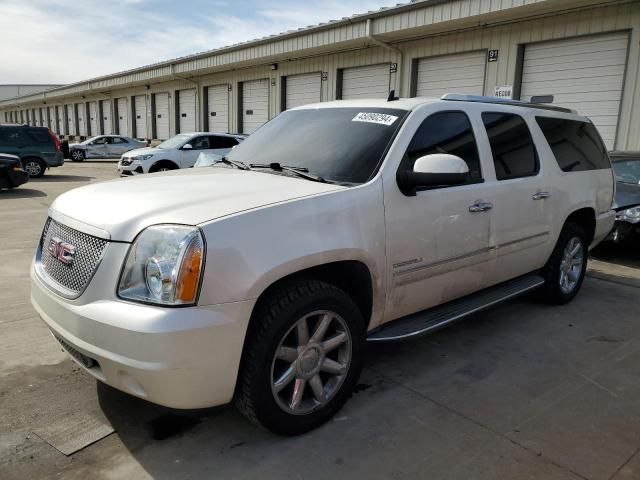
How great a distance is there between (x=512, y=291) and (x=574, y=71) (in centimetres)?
876

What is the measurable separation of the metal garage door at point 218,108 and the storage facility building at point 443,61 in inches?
1.7

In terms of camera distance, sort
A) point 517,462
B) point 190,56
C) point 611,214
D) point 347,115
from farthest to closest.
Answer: point 190,56, point 611,214, point 347,115, point 517,462

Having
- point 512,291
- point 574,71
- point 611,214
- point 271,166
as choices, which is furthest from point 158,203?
point 574,71

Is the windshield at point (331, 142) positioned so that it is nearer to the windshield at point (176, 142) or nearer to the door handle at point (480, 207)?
the door handle at point (480, 207)

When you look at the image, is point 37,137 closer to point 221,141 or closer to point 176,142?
point 176,142

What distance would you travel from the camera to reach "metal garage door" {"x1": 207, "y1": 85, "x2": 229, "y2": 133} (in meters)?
22.3

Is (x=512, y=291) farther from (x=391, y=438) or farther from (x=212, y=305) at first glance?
(x=212, y=305)

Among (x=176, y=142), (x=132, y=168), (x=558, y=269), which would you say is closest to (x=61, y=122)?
(x=176, y=142)

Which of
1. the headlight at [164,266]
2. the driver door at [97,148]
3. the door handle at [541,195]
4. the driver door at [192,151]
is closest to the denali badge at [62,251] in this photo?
the headlight at [164,266]

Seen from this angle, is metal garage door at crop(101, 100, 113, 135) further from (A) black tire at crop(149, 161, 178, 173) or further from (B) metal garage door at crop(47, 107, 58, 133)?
(A) black tire at crop(149, 161, 178, 173)

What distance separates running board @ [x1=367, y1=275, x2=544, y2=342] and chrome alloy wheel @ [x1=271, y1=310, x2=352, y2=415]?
325mm

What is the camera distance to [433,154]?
3.36m

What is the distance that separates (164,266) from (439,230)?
1838 mm

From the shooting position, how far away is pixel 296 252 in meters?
2.62
